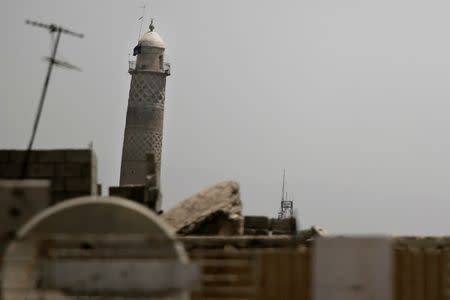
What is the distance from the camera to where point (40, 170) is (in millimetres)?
14055

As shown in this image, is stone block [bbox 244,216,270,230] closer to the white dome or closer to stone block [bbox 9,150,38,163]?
stone block [bbox 9,150,38,163]

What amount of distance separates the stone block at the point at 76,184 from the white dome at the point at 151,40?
35.0 meters

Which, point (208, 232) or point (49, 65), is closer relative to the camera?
point (49, 65)

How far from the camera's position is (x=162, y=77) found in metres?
48.1

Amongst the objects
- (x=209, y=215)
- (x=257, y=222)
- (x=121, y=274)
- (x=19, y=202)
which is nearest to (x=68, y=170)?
(x=19, y=202)

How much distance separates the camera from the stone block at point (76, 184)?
13711 millimetres

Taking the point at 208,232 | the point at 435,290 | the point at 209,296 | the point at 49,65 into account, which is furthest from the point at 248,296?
the point at 208,232

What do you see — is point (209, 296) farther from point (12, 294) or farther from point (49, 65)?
point (49, 65)

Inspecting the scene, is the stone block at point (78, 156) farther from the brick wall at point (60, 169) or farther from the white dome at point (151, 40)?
the white dome at point (151, 40)

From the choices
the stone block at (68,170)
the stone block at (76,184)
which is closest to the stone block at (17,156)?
the stone block at (68,170)

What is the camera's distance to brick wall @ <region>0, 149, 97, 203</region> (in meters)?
13.7

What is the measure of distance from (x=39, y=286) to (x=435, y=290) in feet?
14.9

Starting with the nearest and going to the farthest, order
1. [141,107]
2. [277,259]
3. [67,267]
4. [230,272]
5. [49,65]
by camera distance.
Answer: [67,267]
[277,259]
[230,272]
[49,65]
[141,107]

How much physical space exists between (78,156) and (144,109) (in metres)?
33.9
